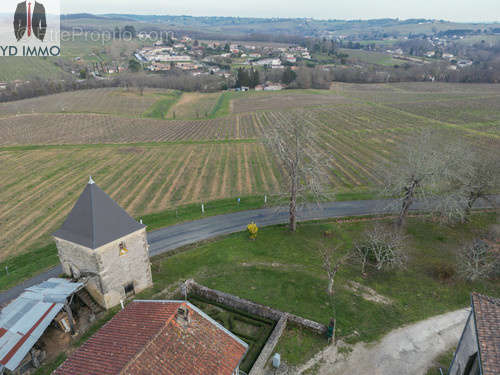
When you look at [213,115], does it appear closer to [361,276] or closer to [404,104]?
[404,104]

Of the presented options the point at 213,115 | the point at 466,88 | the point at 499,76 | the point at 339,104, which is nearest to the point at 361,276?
the point at 213,115

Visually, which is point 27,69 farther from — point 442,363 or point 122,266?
point 442,363

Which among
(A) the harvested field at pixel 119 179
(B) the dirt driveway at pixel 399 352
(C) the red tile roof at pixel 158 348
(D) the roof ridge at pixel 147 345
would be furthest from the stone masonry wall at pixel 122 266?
(A) the harvested field at pixel 119 179

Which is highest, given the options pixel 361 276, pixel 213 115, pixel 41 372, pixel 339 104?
pixel 339 104

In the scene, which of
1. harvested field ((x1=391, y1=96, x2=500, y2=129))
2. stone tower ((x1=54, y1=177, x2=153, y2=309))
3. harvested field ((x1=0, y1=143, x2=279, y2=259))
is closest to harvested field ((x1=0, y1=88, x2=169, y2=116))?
harvested field ((x1=0, y1=143, x2=279, y2=259))

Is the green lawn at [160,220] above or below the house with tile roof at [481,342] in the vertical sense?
below

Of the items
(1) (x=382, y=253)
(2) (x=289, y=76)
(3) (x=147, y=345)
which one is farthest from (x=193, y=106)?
(3) (x=147, y=345)

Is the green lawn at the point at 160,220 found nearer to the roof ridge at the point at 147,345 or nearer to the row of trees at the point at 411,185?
the row of trees at the point at 411,185
